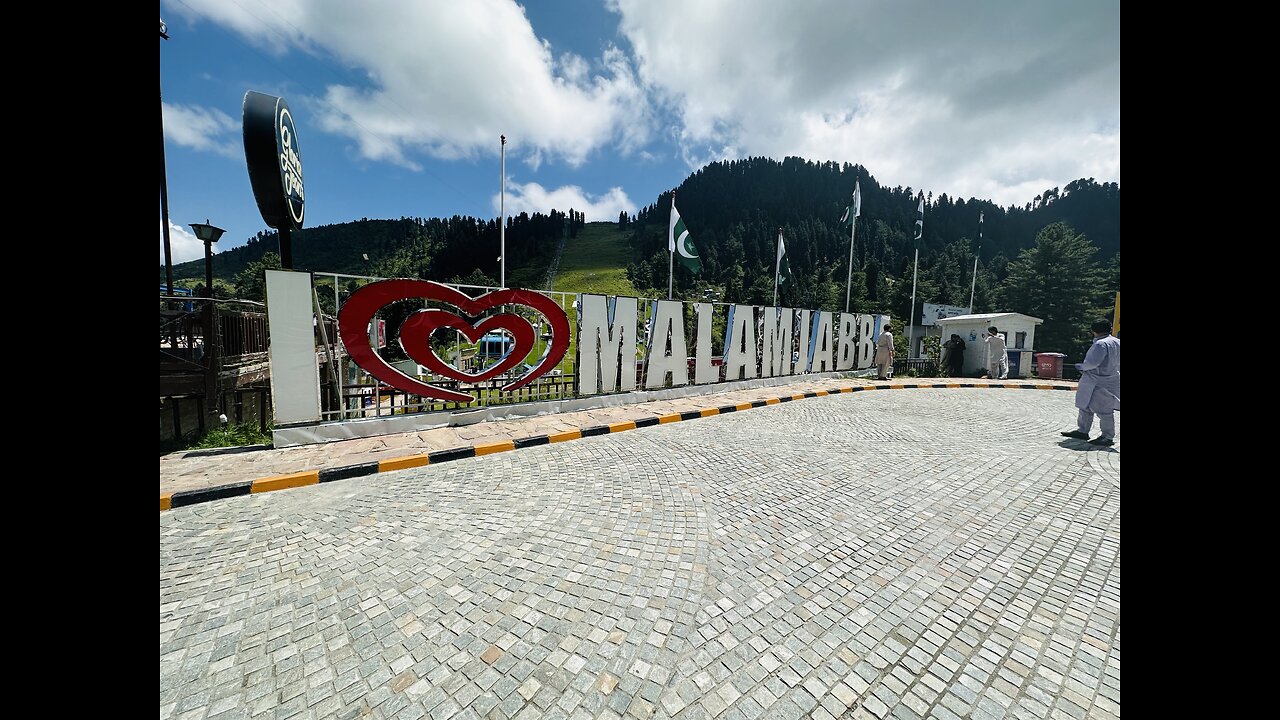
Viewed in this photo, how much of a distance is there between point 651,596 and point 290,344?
6.94m

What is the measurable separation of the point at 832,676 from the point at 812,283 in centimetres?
7618

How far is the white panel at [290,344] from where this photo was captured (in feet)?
22.2

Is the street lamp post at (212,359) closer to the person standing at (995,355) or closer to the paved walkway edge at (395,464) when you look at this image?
the paved walkway edge at (395,464)

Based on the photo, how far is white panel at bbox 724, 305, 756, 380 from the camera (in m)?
13.0

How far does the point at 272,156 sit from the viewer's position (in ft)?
25.1

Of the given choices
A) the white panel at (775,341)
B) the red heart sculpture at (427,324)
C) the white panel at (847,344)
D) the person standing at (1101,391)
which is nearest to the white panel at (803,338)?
the white panel at (775,341)

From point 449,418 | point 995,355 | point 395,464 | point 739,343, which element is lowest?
point 395,464

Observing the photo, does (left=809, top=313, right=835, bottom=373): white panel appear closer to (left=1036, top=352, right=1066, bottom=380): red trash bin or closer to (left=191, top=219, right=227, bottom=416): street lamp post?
(left=1036, top=352, right=1066, bottom=380): red trash bin

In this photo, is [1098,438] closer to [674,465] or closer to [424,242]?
[674,465]

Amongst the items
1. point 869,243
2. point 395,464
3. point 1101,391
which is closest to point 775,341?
point 1101,391

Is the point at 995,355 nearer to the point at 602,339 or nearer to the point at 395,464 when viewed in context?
the point at 602,339

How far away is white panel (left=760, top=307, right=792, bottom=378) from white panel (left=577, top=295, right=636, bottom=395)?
5496 millimetres
